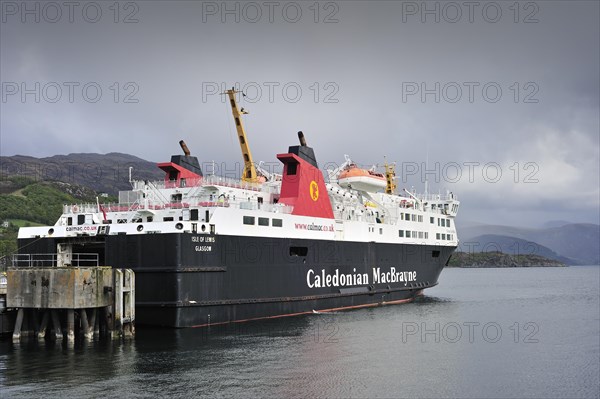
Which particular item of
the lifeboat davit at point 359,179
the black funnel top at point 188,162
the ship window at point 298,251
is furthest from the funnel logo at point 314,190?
the black funnel top at point 188,162

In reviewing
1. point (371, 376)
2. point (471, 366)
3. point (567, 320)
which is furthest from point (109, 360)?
→ point (567, 320)

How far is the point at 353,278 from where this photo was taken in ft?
124

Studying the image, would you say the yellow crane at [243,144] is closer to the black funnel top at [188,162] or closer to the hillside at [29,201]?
the black funnel top at [188,162]

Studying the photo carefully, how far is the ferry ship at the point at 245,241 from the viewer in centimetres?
2758

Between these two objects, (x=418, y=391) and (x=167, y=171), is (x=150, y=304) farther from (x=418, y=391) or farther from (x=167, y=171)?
→ (x=418, y=391)

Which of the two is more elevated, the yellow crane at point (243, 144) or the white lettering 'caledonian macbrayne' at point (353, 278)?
the yellow crane at point (243, 144)

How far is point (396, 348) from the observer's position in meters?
25.6

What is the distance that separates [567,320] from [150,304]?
23.6 m

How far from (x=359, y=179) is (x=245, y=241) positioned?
13807mm

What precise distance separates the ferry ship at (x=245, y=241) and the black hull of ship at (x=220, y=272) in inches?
1.9

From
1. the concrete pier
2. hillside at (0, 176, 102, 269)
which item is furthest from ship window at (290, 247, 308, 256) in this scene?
hillside at (0, 176, 102, 269)

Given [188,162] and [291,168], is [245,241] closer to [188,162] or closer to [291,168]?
[291,168]

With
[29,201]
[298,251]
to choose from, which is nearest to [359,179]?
[298,251]

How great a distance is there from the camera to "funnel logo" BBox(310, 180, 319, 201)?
35156 millimetres
